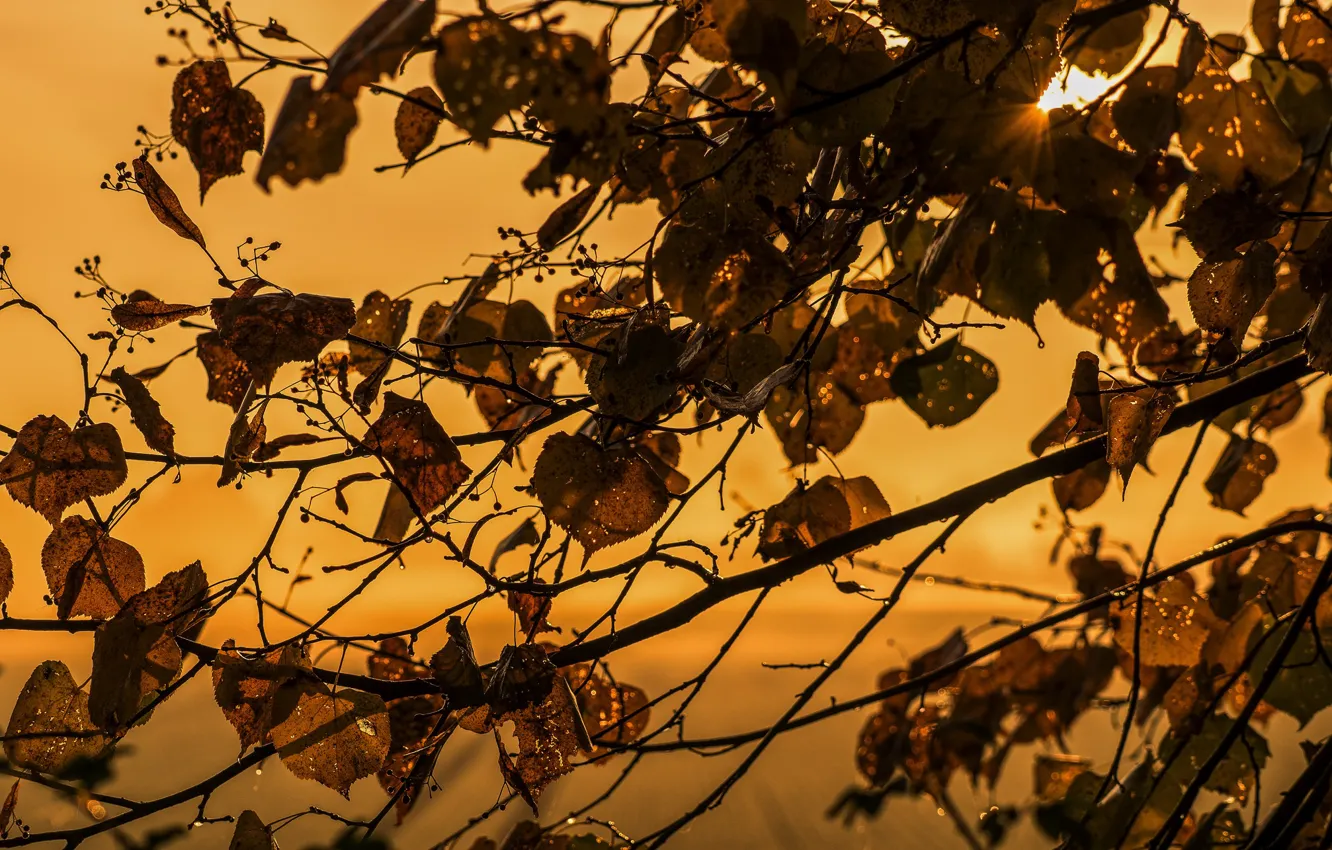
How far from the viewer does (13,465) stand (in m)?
1.17

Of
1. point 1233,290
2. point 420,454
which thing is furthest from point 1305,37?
point 420,454

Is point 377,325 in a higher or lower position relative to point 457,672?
higher

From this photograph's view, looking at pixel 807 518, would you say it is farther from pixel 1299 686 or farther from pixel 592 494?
pixel 1299 686

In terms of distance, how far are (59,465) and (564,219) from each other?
631 millimetres

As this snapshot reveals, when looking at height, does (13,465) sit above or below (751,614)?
above

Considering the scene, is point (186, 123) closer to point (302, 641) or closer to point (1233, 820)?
point (302, 641)

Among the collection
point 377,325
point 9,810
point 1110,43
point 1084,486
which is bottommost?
point 1084,486

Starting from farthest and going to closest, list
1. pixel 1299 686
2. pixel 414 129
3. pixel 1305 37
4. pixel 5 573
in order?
pixel 1299 686 < pixel 1305 37 < pixel 5 573 < pixel 414 129

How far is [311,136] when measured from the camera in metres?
0.68

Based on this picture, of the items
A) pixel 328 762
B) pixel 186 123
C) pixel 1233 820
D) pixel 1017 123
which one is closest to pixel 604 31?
pixel 186 123

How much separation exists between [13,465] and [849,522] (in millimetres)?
1061

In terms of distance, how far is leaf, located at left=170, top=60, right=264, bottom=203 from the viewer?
3.49 ft

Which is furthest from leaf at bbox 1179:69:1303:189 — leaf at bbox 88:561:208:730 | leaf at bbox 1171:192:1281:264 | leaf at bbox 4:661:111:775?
leaf at bbox 4:661:111:775

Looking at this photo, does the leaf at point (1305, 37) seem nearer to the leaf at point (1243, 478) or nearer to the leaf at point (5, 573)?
the leaf at point (1243, 478)
